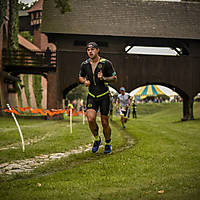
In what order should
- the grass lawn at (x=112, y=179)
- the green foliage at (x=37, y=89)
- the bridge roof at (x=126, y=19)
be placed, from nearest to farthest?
the grass lawn at (x=112, y=179) → the bridge roof at (x=126, y=19) → the green foliage at (x=37, y=89)

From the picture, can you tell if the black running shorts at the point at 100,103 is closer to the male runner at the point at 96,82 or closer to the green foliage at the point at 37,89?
the male runner at the point at 96,82

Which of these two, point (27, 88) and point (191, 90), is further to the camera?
point (27, 88)

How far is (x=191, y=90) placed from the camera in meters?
25.6

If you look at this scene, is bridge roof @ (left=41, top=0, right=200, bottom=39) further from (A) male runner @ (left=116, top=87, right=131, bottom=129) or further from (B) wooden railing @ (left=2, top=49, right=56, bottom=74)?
(A) male runner @ (left=116, top=87, right=131, bottom=129)

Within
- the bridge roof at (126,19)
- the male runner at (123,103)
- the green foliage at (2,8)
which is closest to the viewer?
the male runner at (123,103)

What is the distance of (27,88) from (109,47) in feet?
65.6

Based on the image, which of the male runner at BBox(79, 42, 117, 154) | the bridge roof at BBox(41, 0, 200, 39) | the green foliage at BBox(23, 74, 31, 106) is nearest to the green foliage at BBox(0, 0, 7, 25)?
the bridge roof at BBox(41, 0, 200, 39)

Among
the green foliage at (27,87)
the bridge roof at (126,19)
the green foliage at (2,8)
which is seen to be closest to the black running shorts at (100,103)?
the bridge roof at (126,19)

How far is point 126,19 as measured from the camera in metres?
26.7

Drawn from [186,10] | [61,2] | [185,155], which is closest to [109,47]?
[61,2]

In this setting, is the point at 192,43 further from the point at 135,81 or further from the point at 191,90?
the point at 135,81

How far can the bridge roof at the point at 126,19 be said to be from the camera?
24797 mm

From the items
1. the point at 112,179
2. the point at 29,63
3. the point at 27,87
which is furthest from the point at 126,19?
the point at 112,179

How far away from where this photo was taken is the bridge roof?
81.4 ft
